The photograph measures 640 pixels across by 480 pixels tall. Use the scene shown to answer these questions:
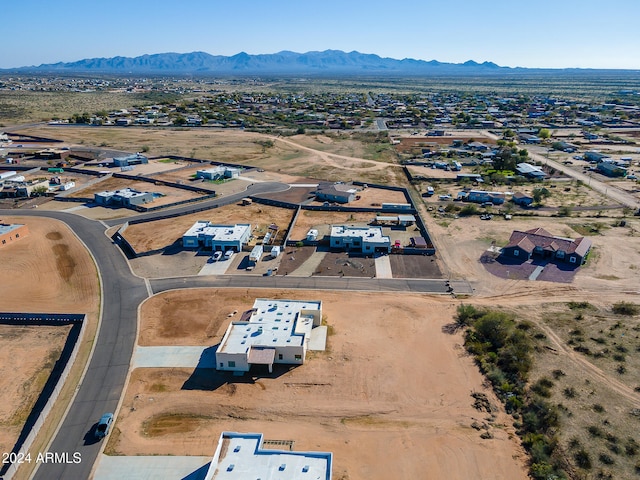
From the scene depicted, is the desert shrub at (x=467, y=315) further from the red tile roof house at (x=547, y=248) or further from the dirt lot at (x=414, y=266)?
the red tile roof house at (x=547, y=248)

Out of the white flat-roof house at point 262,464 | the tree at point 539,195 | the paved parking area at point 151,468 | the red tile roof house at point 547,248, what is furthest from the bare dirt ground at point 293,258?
the tree at point 539,195

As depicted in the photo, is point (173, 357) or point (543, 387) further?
point (173, 357)

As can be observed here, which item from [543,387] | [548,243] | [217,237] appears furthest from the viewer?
[217,237]

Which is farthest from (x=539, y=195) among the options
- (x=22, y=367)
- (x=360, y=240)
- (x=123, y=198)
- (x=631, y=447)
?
(x=22, y=367)

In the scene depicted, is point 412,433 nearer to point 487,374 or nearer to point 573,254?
point 487,374

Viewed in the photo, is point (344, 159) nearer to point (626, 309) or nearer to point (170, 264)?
point (170, 264)

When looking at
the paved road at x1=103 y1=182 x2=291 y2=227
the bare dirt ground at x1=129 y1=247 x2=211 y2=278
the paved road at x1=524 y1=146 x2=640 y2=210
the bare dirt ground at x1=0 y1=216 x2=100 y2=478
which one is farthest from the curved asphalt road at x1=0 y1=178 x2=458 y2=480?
the paved road at x1=524 y1=146 x2=640 y2=210
